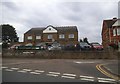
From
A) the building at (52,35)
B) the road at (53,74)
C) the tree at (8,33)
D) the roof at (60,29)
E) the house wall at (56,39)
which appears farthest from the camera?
the tree at (8,33)

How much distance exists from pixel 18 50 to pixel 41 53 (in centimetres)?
401

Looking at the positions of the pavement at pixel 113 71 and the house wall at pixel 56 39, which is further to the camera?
the house wall at pixel 56 39

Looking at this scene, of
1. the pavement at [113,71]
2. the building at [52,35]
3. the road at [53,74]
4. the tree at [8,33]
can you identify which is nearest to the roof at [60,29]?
the building at [52,35]

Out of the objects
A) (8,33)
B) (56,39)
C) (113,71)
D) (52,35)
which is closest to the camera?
(113,71)

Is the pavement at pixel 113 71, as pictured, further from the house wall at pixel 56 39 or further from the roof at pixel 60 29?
the roof at pixel 60 29

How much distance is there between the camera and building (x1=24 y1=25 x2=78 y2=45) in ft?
201

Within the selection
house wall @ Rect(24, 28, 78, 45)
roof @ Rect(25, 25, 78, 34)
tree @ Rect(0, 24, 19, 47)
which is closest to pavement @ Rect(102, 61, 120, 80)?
house wall @ Rect(24, 28, 78, 45)

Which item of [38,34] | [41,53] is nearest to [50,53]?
[41,53]

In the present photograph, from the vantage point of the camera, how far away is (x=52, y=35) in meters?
62.6

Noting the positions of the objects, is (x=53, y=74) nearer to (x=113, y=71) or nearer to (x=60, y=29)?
(x=113, y=71)

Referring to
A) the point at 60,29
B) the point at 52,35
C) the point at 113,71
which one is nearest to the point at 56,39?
the point at 52,35

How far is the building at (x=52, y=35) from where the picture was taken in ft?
201

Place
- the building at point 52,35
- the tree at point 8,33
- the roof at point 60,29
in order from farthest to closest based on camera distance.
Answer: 1. the tree at point 8,33
2. the roof at point 60,29
3. the building at point 52,35

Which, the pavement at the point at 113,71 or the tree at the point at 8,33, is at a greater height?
the tree at the point at 8,33
